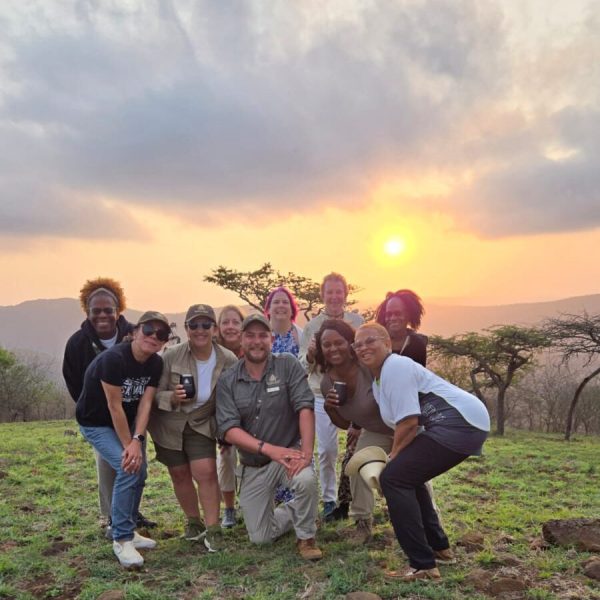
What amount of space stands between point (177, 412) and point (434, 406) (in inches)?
86.6

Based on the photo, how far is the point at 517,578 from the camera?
386cm

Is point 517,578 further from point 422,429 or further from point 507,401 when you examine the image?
point 507,401

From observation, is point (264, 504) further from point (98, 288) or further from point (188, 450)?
point (98, 288)

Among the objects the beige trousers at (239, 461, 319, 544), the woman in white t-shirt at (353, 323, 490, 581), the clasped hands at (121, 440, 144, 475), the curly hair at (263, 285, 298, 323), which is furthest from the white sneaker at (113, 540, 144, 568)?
the curly hair at (263, 285, 298, 323)

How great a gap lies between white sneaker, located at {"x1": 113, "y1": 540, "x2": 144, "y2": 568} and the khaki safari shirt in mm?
822

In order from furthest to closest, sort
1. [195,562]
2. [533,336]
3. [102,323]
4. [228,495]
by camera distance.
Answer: [533,336] → [228,495] → [102,323] → [195,562]

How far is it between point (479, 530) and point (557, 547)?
81 centimetres

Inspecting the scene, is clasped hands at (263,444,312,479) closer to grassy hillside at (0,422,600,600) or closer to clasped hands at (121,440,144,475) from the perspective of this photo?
grassy hillside at (0,422,600,600)

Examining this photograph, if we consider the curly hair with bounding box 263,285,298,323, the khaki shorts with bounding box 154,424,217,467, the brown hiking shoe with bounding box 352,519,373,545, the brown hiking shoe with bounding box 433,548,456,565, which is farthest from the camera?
the curly hair with bounding box 263,285,298,323

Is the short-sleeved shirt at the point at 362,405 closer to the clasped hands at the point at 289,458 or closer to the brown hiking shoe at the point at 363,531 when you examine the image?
the clasped hands at the point at 289,458

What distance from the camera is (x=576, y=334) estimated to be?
60.5 ft

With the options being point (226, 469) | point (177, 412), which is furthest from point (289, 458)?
point (226, 469)

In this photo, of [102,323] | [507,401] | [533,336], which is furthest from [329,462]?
[507,401]

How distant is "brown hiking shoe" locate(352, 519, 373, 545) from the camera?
183 inches
